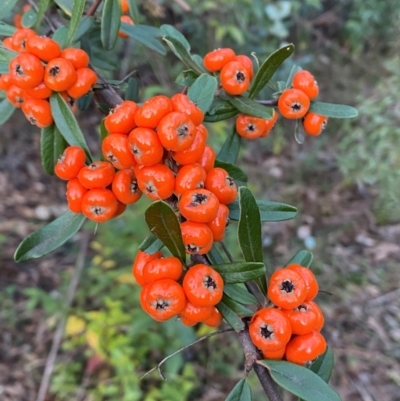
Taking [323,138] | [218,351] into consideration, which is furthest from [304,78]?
[323,138]

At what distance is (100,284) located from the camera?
12.0ft

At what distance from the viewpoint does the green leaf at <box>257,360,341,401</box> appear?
0.97 metres

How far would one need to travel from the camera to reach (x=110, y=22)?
1403 mm

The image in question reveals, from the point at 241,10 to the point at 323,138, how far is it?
1767mm

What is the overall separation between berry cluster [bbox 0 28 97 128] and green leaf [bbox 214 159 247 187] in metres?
0.44

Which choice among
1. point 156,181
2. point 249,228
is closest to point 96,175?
point 156,181

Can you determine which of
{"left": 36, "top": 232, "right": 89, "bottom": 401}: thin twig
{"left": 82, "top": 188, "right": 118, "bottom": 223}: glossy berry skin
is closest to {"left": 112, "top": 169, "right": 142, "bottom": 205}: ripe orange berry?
{"left": 82, "top": 188, "right": 118, "bottom": 223}: glossy berry skin

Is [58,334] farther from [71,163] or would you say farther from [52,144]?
[71,163]

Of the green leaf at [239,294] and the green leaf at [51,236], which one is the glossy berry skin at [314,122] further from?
the green leaf at [51,236]

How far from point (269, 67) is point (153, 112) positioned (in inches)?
18.0

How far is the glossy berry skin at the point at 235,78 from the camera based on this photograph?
1.28 m

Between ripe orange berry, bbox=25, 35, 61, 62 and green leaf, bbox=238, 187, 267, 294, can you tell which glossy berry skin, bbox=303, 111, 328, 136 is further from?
ripe orange berry, bbox=25, 35, 61, 62

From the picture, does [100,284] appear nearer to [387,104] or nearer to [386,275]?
[386,275]

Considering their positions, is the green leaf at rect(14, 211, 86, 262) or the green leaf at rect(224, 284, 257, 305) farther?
the green leaf at rect(14, 211, 86, 262)
